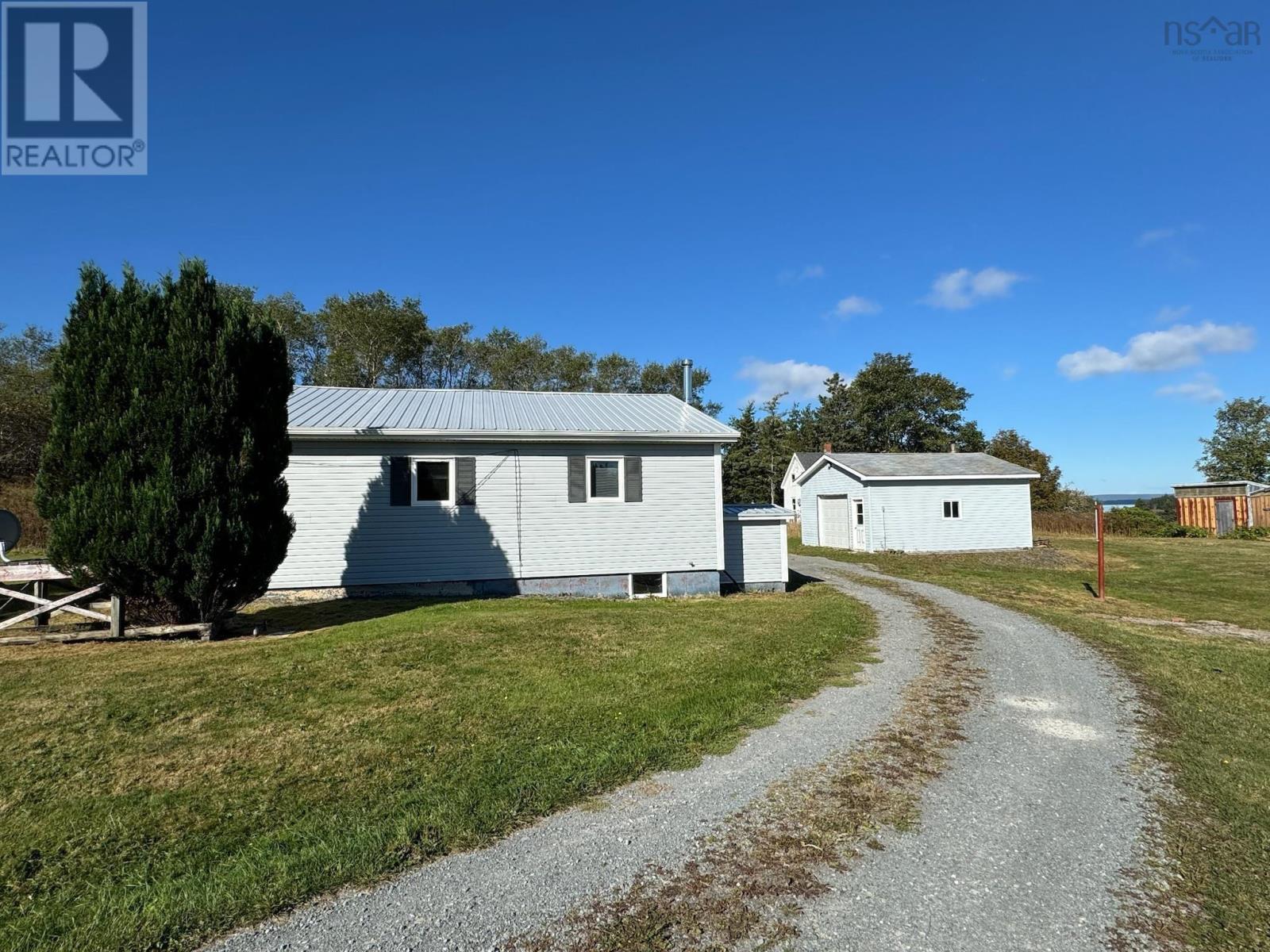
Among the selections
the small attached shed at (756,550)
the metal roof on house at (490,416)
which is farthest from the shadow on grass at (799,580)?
the metal roof on house at (490,416)

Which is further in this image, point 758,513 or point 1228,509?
point 1228,509

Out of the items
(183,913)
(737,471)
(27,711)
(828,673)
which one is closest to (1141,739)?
(828,673)

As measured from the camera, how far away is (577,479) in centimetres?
1302

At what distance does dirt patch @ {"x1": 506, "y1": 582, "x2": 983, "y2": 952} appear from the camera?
2.65 metres

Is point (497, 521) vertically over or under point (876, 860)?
over

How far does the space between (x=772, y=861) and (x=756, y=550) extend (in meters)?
11.3

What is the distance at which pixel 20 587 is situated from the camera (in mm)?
10930

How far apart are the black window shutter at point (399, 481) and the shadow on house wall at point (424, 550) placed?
0.05 metres

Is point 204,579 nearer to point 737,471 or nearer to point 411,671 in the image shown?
point 411,671

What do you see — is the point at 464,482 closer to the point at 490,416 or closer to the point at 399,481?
the point at 399,481

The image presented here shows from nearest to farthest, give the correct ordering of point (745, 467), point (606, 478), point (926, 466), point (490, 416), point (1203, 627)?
1. point (1203, 627)
2. point (606, 478)
3. point (490, 416)
4. point (926, 466)
5. point (745, 467)

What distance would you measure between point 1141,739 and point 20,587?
16.0 m

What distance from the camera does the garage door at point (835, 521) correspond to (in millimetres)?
25656

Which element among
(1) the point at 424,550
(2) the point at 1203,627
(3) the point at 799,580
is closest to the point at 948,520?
(3) the point at 799,580
